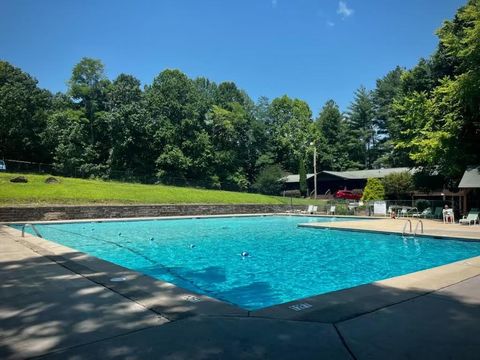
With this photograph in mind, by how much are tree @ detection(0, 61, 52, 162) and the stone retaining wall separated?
22.3 metres

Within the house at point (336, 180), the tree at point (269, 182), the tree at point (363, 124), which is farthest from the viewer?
the tree at point (363, 124)

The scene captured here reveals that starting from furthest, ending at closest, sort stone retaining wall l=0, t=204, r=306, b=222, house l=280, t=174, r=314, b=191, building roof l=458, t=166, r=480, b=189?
house l=280, t=174, r=314, b=191
stone retaining wall l=0, t=204, r=306, b=222
building roof l=458, t=166, r=480, b=189

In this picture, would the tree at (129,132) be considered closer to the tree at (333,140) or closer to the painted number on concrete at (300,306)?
the tree at (333,140)

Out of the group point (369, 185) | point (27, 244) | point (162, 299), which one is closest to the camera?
point (162, 299)

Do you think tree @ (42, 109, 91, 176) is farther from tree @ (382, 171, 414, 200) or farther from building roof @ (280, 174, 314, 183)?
tree @ (382, 171, 414, 200)

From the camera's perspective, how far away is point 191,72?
52.6 m

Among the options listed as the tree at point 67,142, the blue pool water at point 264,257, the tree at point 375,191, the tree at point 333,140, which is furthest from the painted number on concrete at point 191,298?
the tree at point 333,140

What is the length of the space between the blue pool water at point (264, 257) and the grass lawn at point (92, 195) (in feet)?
20.1

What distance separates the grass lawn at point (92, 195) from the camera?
23.9 meters

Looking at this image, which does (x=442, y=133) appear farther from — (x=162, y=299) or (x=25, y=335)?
(x=25, y=335)

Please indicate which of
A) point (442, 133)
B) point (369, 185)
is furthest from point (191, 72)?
point (442, 133)

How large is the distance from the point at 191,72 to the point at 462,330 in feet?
173

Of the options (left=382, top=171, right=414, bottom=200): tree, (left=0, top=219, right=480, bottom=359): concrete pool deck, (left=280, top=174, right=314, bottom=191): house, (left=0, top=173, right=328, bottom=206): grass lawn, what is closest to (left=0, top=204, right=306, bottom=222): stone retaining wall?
(left=0, top=173, right=328, bottom=206): grass lawn

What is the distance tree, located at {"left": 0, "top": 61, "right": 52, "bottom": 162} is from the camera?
1570 inches
